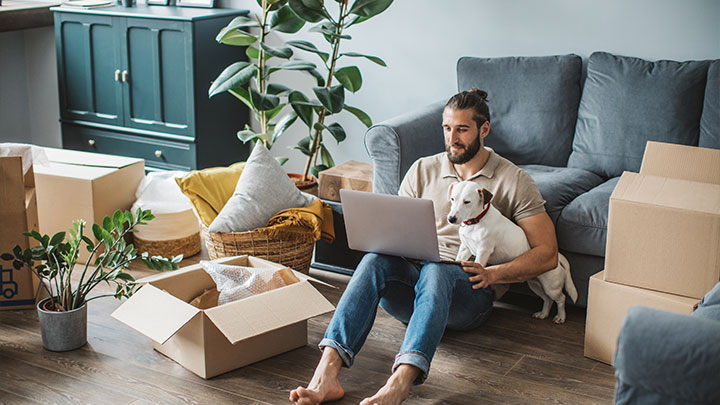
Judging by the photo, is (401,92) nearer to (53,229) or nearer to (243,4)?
(243,4)

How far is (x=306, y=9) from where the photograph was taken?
129 inches

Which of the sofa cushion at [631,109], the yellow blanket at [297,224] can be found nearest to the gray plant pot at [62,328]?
the yellow blanket at [297,224]

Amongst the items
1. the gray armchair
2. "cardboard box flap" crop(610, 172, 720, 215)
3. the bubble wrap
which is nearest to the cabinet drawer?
the bubble wrap

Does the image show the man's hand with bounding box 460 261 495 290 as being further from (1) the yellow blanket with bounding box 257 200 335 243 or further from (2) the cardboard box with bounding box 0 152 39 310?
(2) the cardboard box with bounding box 0 152 39 310

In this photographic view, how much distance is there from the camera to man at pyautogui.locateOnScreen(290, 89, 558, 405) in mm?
2148

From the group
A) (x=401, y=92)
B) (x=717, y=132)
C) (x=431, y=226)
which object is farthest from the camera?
(x=401, y=92)

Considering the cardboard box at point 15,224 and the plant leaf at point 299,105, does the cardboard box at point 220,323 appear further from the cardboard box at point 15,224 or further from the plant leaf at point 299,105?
the plant leaf at point 299,105

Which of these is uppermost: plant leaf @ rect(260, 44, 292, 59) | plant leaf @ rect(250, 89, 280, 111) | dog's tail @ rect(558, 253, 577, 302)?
plant leaf @ rect(260, 44, 292, 59)

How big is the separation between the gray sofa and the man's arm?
243mm

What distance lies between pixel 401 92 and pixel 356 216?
5.40 feet

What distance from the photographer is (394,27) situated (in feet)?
12.6

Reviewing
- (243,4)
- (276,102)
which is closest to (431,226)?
(276,102)

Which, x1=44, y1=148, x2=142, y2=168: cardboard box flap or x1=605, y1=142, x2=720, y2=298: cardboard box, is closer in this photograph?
x1=605, y1=142, x2=720, y2=298: cardboard box

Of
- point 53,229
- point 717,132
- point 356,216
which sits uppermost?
point 717,132
